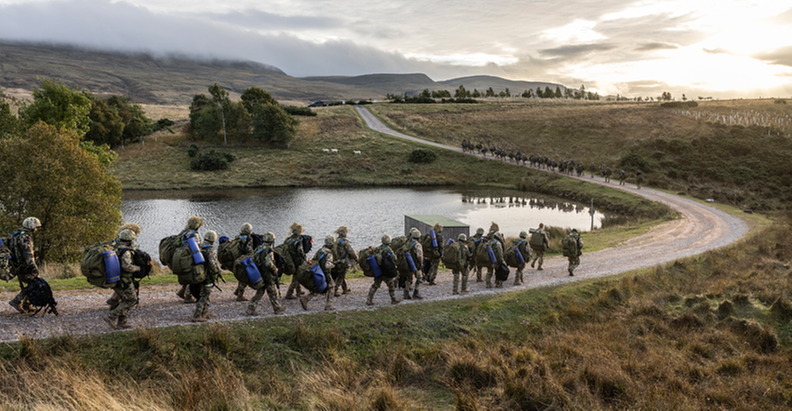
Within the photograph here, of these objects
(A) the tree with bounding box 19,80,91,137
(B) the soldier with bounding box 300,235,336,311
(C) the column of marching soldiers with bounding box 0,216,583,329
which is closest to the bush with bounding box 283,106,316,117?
(A) the tree with bounding box 19,80,91,137

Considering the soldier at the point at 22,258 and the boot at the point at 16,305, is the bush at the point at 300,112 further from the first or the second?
the boot at the point at 16,305

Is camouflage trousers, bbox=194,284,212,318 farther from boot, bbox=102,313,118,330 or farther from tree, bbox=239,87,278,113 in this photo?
tree, bbox=239,87,278,113

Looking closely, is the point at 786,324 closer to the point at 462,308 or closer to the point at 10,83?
the point at 462,308

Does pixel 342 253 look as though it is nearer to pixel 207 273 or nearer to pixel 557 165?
pixel 207 273

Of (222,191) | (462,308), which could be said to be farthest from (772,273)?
(222,191)

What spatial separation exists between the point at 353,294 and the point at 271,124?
55960mm

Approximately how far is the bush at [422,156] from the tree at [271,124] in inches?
759

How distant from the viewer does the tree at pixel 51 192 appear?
16.5 meters

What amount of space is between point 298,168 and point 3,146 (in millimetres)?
40688

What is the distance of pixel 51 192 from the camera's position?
55.3 feet

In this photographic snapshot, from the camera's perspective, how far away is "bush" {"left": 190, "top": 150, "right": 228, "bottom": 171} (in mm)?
55250

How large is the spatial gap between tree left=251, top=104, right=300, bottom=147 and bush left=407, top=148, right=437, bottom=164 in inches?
759

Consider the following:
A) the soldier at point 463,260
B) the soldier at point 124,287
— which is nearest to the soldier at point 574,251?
the soldier at point 463,260

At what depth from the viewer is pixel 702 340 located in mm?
9766
